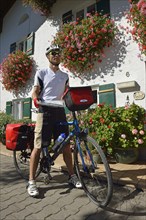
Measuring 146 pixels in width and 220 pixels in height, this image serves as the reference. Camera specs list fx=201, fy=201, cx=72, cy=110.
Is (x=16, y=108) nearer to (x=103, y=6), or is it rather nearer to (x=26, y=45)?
(x=26, y=45)

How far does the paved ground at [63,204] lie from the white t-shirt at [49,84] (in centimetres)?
140

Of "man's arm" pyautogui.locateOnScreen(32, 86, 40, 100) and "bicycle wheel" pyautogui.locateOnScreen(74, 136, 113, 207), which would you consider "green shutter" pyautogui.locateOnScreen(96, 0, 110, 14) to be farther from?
"bicycle wheel" pyautogui.locateOnScreen(74, 136, 113, 207)

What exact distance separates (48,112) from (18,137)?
27.4 inches

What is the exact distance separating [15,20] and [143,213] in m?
10.8

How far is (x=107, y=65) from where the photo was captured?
20.0ft

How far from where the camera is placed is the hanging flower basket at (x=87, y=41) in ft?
19.4

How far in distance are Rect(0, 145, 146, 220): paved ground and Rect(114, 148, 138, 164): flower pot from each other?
1246mm

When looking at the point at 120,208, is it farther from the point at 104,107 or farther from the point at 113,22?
the point at 113,22

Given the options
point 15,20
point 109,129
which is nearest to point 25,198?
point 109,129

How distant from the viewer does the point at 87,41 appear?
596cm

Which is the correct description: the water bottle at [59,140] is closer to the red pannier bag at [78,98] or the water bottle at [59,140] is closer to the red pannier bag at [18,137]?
the red pannier bag at [78,98]

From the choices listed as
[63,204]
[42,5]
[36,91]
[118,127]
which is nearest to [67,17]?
[42,5]

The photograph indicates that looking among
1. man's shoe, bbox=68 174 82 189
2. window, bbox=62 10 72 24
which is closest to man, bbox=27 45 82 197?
man's shoe, bbox=68 174 82 189

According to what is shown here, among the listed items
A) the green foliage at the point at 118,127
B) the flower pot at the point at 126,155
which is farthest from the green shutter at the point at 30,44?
the flower pot at the point at 126,155
